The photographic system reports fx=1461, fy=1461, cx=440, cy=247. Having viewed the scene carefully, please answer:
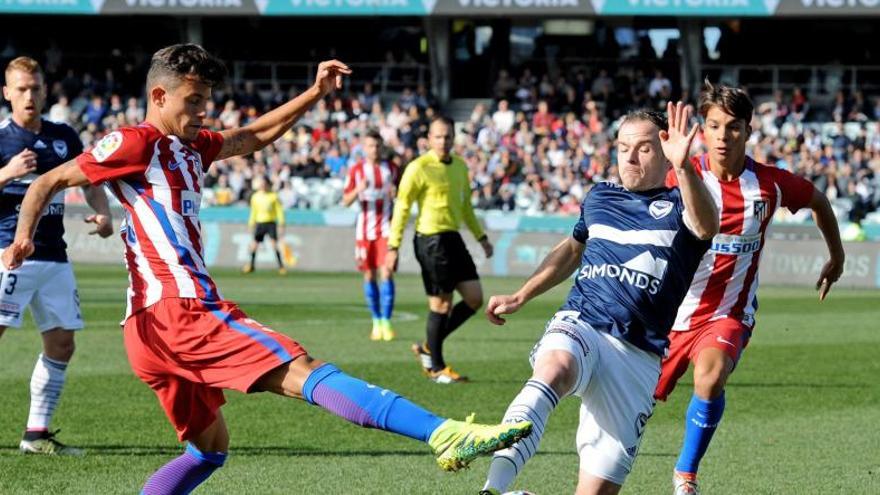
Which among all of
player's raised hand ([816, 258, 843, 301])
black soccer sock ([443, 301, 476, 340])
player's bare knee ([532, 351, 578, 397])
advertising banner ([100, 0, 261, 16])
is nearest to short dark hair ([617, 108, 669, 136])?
player's bare knee ([532, 351, 578, 397])

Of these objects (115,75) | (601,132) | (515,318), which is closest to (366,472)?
(515,318)

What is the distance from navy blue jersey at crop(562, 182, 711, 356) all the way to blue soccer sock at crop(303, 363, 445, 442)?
3.31ft

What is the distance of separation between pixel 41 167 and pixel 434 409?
3.60 m

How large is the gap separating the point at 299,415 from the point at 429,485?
2.88 metres

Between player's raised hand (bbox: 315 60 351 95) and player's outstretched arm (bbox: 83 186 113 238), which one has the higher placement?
player's raised hand (bbox: 315 60 351 95)

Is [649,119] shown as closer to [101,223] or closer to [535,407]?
[535,407]

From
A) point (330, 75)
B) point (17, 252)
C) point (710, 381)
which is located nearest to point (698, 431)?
point (710, 381)

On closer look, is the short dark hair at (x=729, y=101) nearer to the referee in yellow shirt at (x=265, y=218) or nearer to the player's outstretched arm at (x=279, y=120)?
the player's outstretched arm at (x=279, y=120)

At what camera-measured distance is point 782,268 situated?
27.4 metres

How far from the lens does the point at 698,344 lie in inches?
305

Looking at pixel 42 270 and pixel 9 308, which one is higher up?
pixel 42 270

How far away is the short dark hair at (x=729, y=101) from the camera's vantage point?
754cm

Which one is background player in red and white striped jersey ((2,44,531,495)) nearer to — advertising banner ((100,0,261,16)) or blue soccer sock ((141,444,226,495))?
blue soccer sock ((141,444,226,495))

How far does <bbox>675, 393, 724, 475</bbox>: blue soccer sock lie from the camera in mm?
7617
